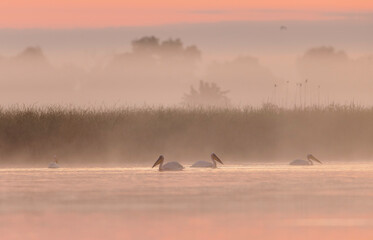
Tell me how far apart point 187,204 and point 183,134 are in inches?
594

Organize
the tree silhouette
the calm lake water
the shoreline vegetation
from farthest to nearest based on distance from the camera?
1. the tree silhouette
2. the shoreline vegetation
3. the calm lake water

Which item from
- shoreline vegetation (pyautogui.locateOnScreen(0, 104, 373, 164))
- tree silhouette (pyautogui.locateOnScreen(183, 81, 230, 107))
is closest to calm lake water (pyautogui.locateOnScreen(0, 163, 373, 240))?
shoreline vegetation (pyautogui.locateOnScreen(0, 104, 373, 164))

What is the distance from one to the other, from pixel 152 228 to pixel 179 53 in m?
65.1

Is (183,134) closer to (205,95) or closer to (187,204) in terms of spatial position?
(187,204)

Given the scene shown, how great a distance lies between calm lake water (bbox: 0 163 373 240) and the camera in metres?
10.9

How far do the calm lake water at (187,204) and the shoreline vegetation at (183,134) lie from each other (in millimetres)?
6741

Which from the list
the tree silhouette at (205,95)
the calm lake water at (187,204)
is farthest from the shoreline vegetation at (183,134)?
the tree silhouette at (205,95)

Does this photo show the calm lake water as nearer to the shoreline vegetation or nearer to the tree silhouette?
the shoreline vegetation

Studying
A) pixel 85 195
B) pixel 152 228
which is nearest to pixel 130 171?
pixel 85 195

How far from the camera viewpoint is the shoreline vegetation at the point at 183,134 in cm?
2722

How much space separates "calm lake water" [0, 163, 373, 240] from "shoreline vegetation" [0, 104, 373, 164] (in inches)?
265

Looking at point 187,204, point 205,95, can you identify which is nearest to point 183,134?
point 187,204

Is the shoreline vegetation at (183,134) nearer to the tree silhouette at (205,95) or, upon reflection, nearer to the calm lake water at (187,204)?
the calm lake water at (187,204)

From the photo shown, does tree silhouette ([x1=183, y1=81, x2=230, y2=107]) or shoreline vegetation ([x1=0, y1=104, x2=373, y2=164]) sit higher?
tree silhouette ([x1=183, y1=81, x2=230, y2=107])
